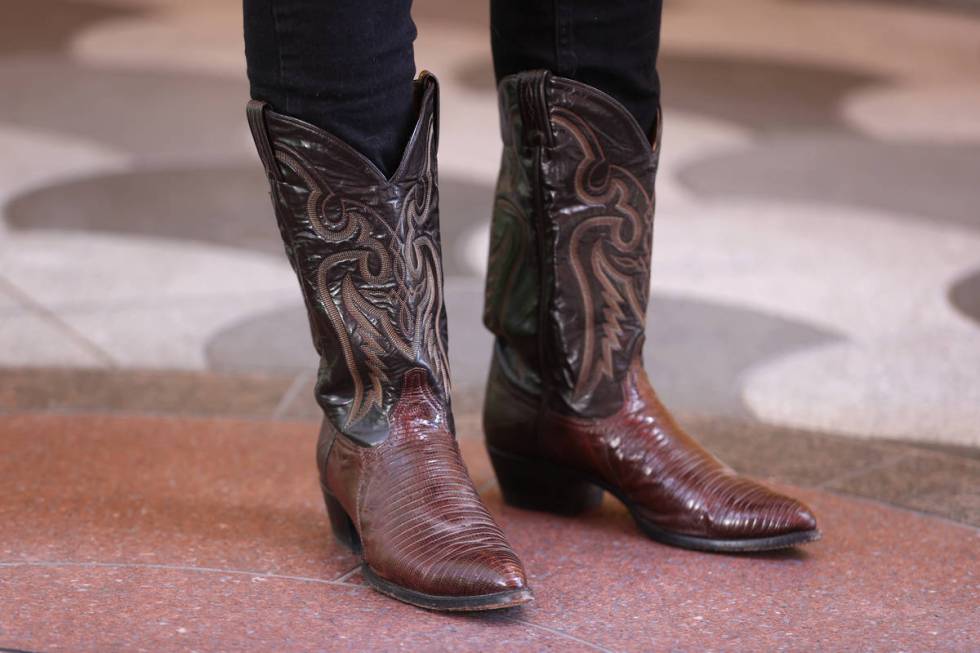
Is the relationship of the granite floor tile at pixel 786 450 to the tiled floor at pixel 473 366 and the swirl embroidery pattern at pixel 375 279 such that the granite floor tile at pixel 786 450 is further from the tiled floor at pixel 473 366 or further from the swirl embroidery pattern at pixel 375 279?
the swirl embroidery pattern at pixel 375 279

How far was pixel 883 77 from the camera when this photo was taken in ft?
13.1

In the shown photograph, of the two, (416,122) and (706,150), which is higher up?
(416,122)

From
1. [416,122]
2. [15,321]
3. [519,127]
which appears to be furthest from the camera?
[15,321]

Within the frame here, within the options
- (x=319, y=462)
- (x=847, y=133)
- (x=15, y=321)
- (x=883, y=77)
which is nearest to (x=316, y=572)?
(x=319, y=462)

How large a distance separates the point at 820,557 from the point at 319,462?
0.48 m

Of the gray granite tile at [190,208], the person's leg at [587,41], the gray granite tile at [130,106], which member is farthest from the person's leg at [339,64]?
the gray granite tile at [130,106]

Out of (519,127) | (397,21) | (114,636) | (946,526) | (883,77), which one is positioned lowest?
(883,77)

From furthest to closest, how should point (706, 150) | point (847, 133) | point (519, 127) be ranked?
point (847, 133) < point (706, 150) < point (519, 127)

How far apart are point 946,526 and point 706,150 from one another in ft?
6.10

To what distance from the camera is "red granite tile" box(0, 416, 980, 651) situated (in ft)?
3.39

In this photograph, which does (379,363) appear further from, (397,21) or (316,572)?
(397,21)

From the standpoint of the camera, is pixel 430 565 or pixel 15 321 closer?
pixel 430 565

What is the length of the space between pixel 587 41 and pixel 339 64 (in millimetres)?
257

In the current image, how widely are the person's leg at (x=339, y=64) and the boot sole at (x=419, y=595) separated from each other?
1.09 feet
